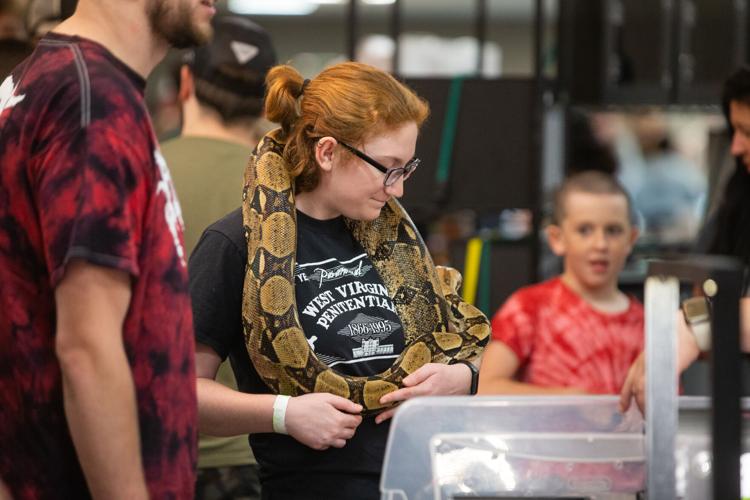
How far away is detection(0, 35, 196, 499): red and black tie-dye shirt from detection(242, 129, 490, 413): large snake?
1.40ft

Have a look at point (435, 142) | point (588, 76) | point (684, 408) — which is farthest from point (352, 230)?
point (588, 76)

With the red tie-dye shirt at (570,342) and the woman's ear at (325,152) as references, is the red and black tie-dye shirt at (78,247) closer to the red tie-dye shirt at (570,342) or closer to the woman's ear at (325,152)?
the woman's ear at (325,152)

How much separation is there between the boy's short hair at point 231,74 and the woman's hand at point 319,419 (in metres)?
1.19

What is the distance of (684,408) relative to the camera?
1941 millimetres

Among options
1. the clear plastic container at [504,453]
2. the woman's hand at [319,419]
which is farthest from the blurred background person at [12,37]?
the clear plastic container at [504,453]

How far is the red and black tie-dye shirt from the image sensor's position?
1.52 metres

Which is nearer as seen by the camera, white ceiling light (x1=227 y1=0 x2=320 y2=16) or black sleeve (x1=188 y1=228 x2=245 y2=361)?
black sleeve (x1=188 y1=228 x2=245 y2=361)

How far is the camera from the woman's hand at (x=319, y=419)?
6.76ft

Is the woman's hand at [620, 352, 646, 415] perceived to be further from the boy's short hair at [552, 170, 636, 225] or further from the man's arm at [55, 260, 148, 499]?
the boy's short hair at [552, 170, 636, 225]

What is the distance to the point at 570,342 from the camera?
A: 10.9 ft

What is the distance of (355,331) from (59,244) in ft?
2.41

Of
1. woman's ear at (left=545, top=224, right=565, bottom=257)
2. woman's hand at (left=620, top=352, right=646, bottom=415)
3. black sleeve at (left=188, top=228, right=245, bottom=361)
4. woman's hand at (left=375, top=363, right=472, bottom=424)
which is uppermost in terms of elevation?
black sleeve at (left=188, top=228, right=245, bottom=361)

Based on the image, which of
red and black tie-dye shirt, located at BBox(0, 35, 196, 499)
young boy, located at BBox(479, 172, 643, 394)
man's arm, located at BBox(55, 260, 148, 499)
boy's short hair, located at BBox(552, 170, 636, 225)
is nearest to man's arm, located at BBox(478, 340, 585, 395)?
young boy, located at BBox(479, 172, 643, 394)

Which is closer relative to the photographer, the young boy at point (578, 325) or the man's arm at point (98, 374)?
the man's arm at point (98, 374)
